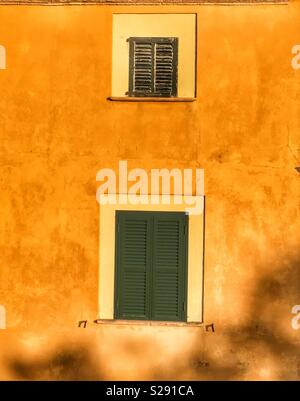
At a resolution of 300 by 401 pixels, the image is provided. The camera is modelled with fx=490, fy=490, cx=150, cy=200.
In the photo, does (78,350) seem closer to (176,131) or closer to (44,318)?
(44,318)

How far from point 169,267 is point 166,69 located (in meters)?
2.99

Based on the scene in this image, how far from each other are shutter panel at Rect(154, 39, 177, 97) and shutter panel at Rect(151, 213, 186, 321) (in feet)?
6.17

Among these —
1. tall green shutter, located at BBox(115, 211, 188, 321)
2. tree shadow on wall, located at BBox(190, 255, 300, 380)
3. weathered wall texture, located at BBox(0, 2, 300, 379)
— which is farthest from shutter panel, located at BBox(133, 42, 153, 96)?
tree shadow on wall, located at BBox(190, 255, 300, 380)

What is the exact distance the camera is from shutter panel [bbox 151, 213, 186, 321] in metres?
7.31

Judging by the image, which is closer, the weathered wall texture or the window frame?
the weathered wall texture

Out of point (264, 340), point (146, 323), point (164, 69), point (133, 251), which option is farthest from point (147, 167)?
point (264, 340)

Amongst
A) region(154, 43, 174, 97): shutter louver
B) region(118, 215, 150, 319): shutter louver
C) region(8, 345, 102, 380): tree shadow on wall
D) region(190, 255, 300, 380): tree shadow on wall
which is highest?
region(154, 43, 174, 97): shutter louver

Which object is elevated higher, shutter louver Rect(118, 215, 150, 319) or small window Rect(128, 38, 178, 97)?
small window Rect(128, 38, 178, 97)

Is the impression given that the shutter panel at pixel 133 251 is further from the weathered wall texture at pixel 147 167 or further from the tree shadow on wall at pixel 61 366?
the tree shadow on wall at pixel 61 366

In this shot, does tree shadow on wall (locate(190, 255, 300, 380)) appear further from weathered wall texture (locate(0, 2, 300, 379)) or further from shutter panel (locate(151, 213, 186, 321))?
shutter panel (locate(151, 213, 186, 321))

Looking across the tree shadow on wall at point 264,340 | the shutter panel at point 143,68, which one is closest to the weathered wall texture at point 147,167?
the tree shadow on wall at point 264,340

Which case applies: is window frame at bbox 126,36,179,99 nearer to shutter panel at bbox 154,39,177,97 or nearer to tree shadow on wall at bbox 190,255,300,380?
shutter panel at bbox 154,39,177,97

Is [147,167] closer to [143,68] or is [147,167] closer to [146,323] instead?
[143,68]

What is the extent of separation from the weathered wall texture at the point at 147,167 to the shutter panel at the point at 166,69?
0.29 metres
